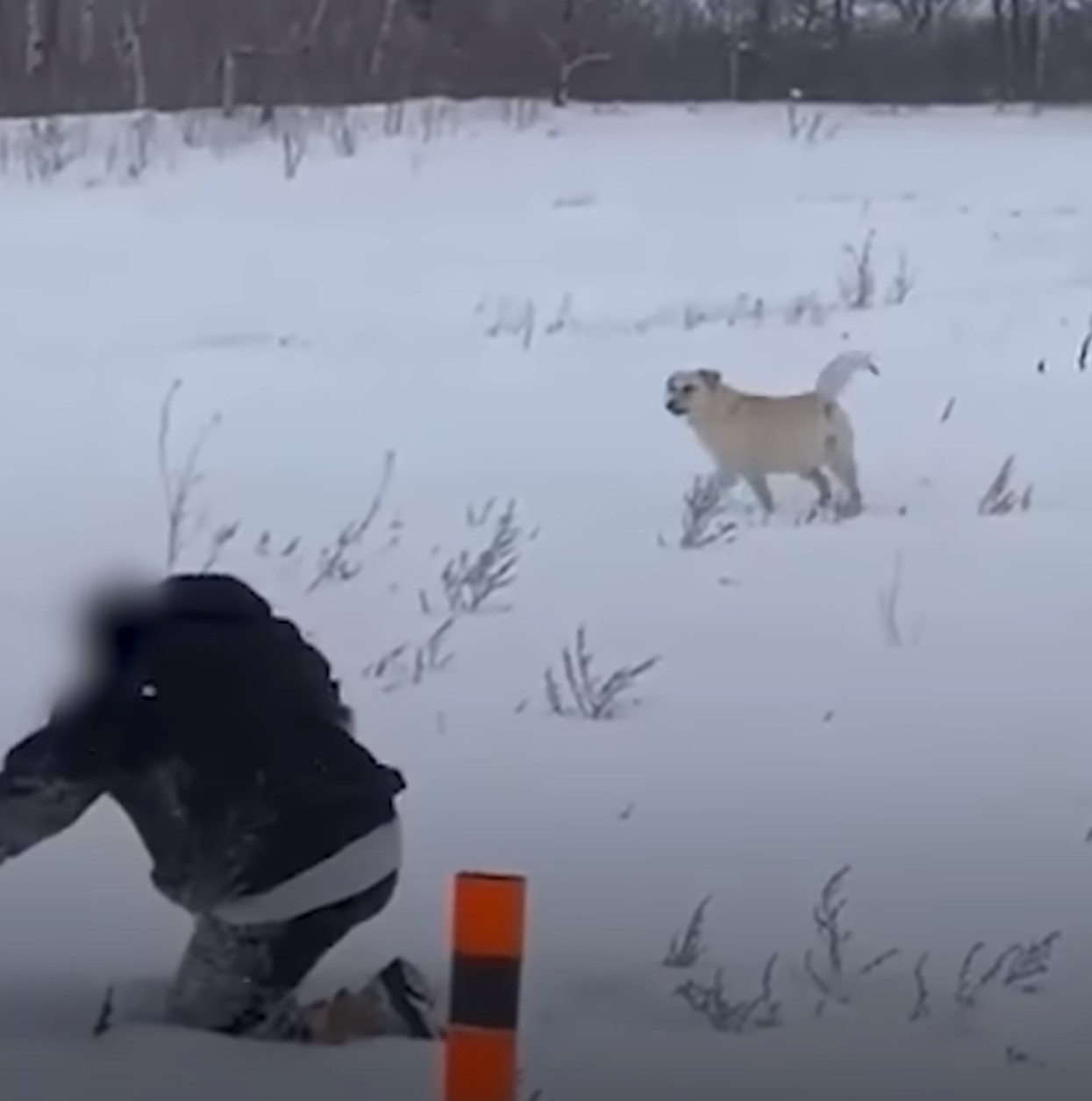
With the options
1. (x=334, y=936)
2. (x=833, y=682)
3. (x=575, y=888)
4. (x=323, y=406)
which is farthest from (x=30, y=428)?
(x=334, y=936)

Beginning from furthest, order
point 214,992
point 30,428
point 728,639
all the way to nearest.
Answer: point 30,428 → point 728,639 → point 214,992

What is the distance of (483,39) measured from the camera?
7645mm

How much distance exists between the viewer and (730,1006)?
410 centimetres

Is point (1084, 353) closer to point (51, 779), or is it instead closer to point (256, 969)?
point (256, 969)

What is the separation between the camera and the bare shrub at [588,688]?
5.57m

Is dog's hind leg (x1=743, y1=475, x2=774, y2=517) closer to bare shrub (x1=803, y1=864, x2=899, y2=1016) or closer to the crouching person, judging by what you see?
bare shrub (x1=803, y1=864, x2=899, y2=1016)

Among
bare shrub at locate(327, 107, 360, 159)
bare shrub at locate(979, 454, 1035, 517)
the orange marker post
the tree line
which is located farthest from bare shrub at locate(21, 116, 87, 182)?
the orange marker post

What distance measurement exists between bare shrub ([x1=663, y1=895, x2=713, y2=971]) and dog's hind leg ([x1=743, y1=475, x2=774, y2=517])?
330 cm

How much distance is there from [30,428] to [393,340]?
1635 mm

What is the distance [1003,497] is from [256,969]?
4142 millimetres

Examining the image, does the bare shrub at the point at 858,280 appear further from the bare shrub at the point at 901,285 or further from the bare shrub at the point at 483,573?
the bare shrub at the point at 483,573

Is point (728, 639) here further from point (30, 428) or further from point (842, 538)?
point (30, 428)

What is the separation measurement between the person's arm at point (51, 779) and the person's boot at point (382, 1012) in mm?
436

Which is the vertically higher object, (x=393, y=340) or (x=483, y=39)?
(x=483, y=39)
